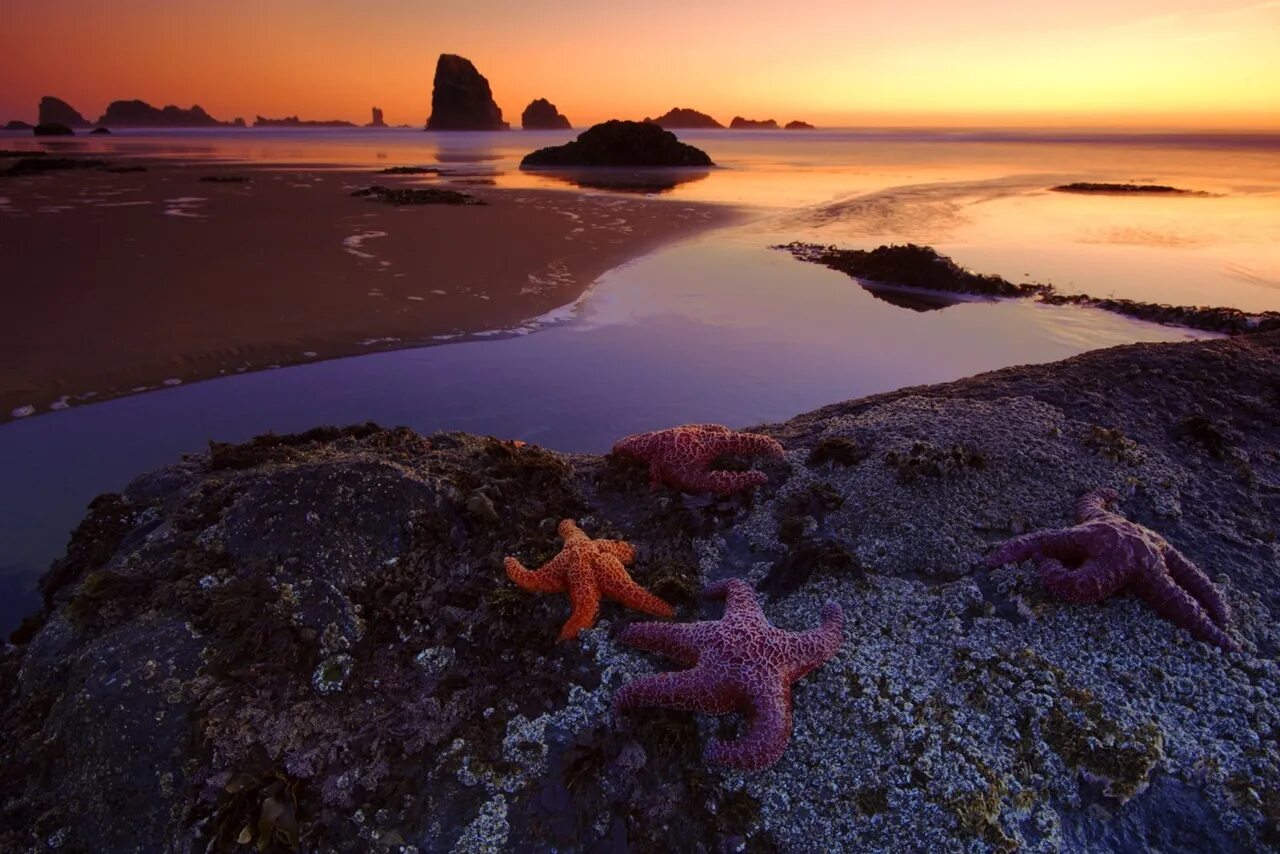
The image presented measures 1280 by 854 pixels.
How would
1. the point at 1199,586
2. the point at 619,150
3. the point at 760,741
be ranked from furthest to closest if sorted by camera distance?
the point at 619,150 < the point at 1199,586 < the point at 760,741

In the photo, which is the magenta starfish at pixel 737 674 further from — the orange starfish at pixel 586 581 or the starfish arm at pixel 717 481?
the starfish arm at pixel 717 481

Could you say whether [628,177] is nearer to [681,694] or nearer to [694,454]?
[694,454]

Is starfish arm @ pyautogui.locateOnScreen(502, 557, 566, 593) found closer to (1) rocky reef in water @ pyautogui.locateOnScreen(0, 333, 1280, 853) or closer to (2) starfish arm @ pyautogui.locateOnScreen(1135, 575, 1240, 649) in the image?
(1) rocky reef in water @ pyautogui.locateOnScreen(0, 333, 1280, 853)

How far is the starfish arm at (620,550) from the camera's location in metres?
3.64

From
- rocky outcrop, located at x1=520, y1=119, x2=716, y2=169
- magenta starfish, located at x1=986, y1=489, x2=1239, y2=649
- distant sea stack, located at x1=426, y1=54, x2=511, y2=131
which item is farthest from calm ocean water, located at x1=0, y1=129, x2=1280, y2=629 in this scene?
distant sea stack, located at x1=426, y1=54, x2=511, y2=131

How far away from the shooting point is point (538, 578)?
11.3 feet

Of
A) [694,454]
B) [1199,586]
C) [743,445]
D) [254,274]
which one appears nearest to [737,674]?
[694,454]

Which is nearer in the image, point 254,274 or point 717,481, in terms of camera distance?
point 717,481

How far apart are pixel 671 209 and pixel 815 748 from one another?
18.2m

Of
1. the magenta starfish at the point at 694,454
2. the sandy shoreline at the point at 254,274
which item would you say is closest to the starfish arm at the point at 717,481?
the magenta starfish at the point at 694,454

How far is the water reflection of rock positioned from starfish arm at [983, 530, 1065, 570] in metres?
22.4

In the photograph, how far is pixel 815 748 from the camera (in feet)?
9.18

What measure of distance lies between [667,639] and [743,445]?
1.85m

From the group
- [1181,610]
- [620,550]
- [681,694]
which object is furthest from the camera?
[620,550]
